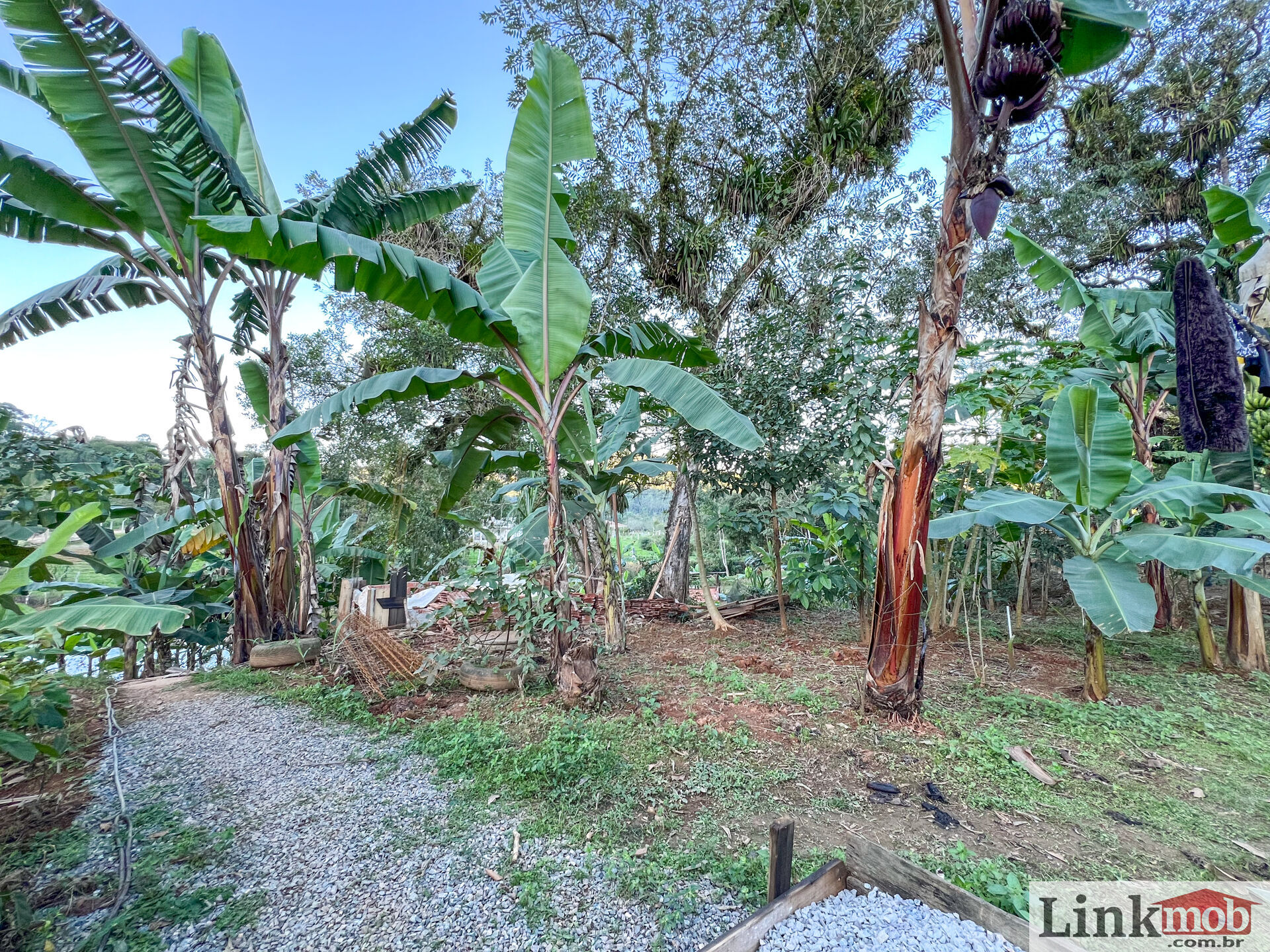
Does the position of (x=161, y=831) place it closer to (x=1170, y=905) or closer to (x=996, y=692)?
(x=1170, y=905)

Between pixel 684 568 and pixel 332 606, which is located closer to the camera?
pixel 332 606

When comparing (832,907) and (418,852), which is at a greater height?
(832,907)

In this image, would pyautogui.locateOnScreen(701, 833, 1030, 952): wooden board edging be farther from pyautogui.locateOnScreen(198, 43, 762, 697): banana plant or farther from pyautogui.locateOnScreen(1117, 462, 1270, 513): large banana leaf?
pyautogui.locateOnScreen(1117, 462, 1270, 513): large banana leaf

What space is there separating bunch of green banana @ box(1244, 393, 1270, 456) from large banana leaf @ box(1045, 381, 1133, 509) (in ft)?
6.30

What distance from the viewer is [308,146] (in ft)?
24.3

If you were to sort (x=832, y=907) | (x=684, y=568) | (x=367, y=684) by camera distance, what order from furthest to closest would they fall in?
(x=684, y=568) < (x=367, y=684) < (x=832, y=907)

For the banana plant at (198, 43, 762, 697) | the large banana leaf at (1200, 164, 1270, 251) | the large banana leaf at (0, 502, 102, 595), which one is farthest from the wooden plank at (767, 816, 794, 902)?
the large banana leaf at (1200, 164, 1270, 251)

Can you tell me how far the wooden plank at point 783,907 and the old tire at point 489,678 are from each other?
269 centimetres

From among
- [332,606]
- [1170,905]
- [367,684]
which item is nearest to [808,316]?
[1170,905]

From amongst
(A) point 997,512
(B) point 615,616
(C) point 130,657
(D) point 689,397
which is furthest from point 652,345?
(C) point 130,657

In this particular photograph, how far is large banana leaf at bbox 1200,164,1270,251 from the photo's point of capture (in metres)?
3.52

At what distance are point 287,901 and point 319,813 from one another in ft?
1.93

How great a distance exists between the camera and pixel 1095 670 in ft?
10.9

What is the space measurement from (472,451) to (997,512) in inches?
161
